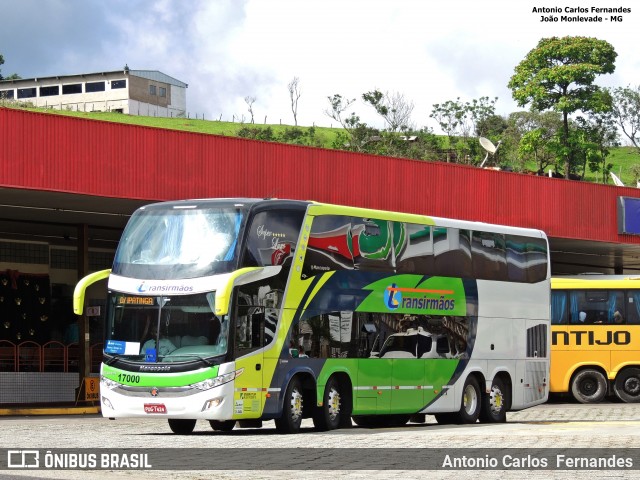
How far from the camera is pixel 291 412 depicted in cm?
2158

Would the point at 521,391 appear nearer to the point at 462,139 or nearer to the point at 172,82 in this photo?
the point at 462,139

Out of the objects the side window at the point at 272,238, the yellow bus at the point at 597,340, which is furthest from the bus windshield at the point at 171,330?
the yellow bus at the point at 597,340

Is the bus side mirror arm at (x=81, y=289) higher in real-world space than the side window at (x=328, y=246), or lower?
lower

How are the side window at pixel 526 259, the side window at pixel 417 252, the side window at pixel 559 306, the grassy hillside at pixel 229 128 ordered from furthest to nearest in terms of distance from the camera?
the grassy hillside at pixel 229 128, the side window at pixel 559 306, the side window at pixel 526 259, the side window at pixel 417 252

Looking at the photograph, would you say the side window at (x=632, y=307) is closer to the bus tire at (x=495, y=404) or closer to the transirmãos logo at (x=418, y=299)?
the bus tire at (x=495, y=404)

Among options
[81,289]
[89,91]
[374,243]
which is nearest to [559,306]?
[374,243]

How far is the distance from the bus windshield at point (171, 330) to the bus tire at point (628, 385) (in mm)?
19473

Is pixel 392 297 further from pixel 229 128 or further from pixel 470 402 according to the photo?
pixel 229 128

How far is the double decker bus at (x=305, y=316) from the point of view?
67.0 ft

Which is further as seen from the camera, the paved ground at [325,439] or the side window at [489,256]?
the side window at [489,256]

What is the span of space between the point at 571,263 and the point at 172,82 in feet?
334

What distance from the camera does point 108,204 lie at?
102 feet

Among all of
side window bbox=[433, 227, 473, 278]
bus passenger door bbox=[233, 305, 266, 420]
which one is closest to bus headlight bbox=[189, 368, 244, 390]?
bus passenger door bbox=[233, 305, 266, 420]

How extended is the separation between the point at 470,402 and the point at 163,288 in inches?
327
